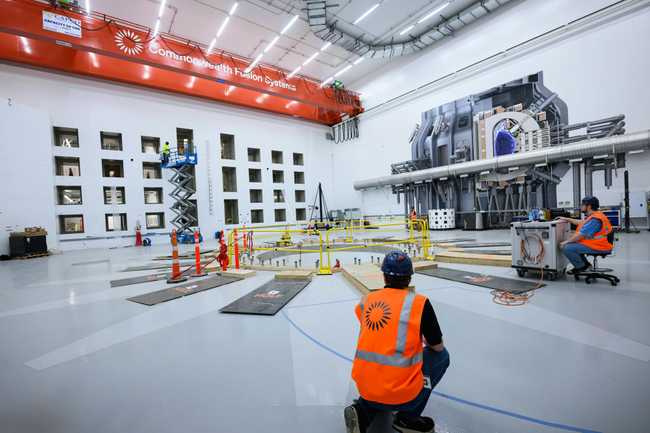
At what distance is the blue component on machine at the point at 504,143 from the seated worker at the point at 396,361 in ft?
52.3

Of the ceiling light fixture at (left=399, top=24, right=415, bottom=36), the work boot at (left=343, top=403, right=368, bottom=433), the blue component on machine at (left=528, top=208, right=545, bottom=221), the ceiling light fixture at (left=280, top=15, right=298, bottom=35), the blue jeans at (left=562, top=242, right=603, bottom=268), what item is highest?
the ceiling light fixture at (left=399, top=24, right=415, bottom=36)

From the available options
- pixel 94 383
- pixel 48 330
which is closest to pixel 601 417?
pixel 94 383

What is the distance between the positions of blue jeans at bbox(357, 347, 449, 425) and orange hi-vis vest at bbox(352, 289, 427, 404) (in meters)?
0.05

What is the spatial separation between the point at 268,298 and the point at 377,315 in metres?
3.47

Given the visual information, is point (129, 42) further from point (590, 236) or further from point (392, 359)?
point (590, 236)

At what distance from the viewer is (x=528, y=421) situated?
1.84m

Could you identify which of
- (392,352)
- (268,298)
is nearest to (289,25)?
(268,298)

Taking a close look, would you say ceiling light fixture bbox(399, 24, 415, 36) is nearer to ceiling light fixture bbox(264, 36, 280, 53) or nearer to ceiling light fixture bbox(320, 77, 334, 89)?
ceiling light fixture bbox(320, 77, 334, 89)

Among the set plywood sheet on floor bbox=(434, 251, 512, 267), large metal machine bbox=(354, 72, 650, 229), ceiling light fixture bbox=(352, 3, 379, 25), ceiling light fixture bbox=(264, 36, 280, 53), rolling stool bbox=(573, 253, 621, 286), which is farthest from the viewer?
ceiling light fixture bbox=(264, 36, 280, 53)

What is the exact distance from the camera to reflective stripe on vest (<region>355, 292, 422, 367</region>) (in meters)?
1.58

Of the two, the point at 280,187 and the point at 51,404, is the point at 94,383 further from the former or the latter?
the point at 280,187

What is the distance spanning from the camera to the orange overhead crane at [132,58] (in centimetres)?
1164

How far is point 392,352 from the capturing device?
1.59 meters

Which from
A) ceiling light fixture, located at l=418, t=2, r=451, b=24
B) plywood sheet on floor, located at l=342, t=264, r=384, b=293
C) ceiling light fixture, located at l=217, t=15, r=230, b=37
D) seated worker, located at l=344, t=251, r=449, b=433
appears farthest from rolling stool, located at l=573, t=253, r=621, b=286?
ceiling light fixture, located at l=217, t=15, r=230, b=37
